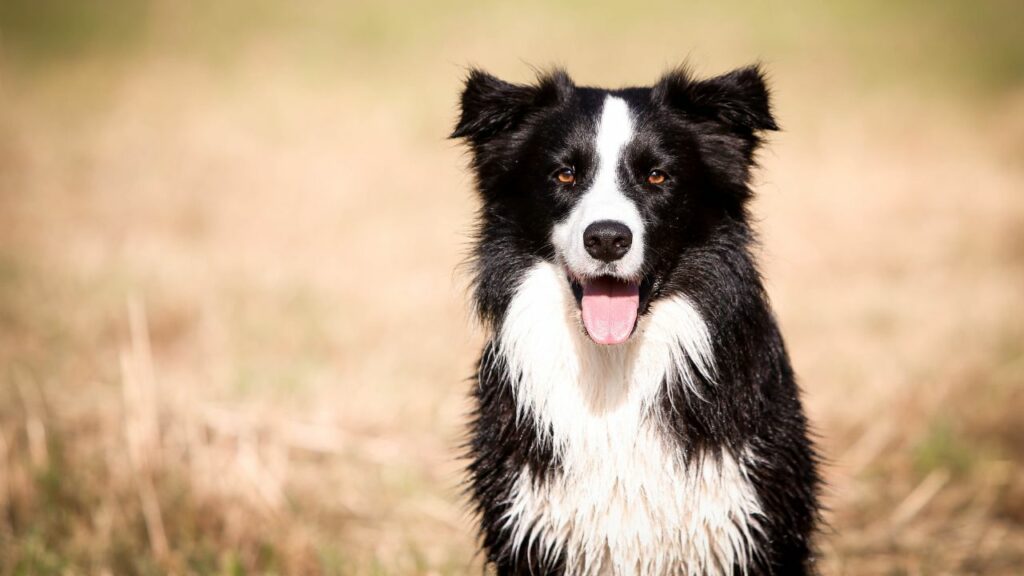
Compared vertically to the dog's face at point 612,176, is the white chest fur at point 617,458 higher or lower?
lower

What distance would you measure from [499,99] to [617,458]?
54.7 inches

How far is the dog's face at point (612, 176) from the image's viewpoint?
332 centimetres

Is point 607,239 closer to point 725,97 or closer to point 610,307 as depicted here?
point 610,307

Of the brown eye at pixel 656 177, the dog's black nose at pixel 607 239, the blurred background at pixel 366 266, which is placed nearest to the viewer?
the dog's black nose at pixel 607 239

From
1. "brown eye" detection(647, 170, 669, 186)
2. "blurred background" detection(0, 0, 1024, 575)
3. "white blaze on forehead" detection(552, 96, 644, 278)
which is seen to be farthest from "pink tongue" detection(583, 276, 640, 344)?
"blurred background" detection(0, 0, 1024, 575)

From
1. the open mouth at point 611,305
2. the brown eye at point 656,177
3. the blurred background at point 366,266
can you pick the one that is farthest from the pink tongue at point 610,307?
the blurred background at point 366,266

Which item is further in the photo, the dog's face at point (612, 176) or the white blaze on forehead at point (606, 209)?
the dog's face at point (612, 176)

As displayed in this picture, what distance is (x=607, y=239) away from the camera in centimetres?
314

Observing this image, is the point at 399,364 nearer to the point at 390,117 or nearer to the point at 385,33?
the point at 390,117

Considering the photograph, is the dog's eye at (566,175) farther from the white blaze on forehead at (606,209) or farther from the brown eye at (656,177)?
the brown eye at (656,177)

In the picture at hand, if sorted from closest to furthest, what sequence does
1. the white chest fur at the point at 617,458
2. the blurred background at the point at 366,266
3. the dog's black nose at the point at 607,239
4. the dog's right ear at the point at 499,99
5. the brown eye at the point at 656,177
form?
the dog's black nose at the point at 607,239 < the white chest fur at the point at 617,458 < the brown eye at the point at 656,177 < the dog's right ear at the point at 499,99 < the blurred background at the point at 366,266

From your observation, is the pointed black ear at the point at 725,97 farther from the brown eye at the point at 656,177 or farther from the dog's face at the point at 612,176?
the brown eye at the point at 656,177

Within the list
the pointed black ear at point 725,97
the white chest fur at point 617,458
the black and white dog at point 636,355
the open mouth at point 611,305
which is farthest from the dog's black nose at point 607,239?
the pointed black ear at point 725,97

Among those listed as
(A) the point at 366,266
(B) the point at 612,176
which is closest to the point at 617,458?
(B) the point at 612,176
